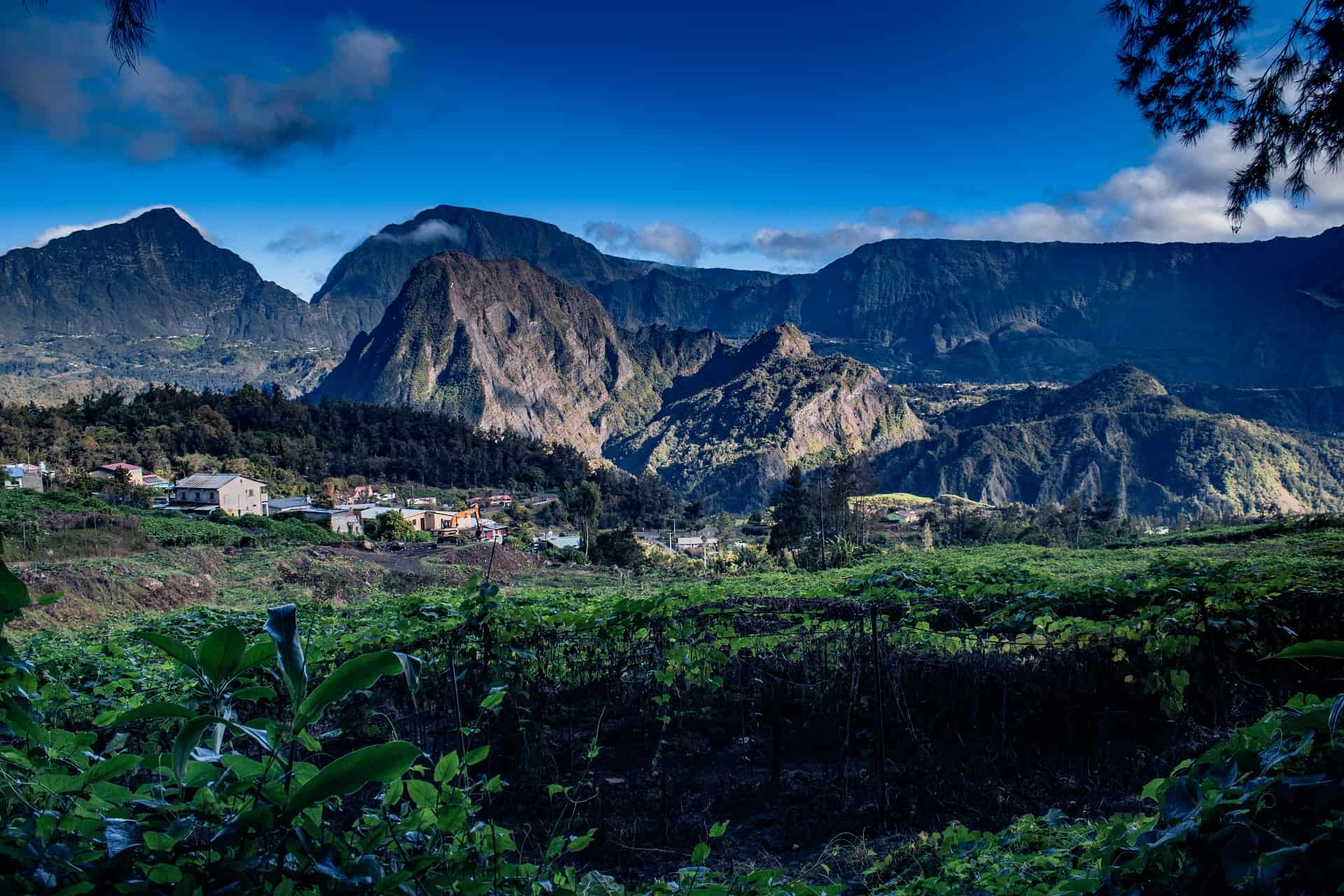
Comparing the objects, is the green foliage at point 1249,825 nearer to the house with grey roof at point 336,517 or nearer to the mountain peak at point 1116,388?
the house with grey roof at point 336,517

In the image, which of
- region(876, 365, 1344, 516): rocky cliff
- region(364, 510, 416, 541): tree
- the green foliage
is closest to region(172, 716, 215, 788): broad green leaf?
the green foliage

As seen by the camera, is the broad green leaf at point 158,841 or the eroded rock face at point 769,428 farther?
the eroded rock face at point 769,428

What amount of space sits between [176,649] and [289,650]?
0.67 ft

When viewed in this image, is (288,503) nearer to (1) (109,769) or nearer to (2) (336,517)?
(2) (336,517)

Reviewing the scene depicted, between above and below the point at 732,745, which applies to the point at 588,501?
below

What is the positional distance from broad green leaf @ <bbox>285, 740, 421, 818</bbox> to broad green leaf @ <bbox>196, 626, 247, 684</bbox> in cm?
20

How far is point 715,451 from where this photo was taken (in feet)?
530

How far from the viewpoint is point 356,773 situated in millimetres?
954

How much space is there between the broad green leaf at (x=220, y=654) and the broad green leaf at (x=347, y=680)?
12 centimetres

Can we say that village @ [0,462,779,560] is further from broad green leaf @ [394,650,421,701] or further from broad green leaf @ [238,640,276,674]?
broad green leaf @ [238,640,276,674]

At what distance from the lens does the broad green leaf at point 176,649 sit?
0.97 meters

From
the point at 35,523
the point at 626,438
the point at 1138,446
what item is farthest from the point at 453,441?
the point at 1138,446

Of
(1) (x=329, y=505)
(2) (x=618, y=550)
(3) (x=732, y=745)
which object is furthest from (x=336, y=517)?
(3) (x=732, y=745)

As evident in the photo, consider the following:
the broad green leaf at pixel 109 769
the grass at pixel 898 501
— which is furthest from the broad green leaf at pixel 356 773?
the grass at pixel 898 501
